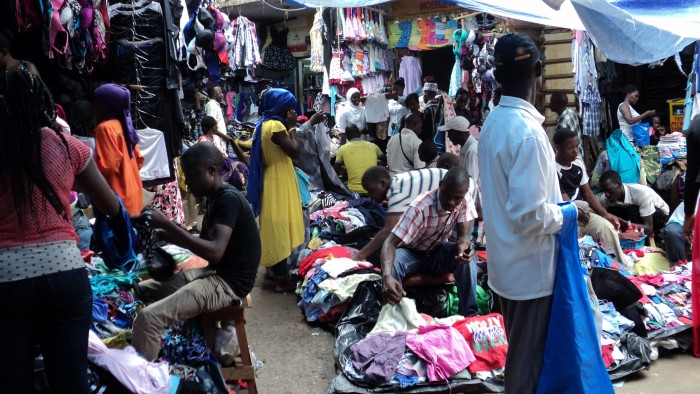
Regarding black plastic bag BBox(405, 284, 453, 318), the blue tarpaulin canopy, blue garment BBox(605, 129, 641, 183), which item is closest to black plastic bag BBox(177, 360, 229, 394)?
black plastic bag BBox(405, 284, 453, 318)

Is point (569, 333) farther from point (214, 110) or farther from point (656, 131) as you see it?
point (656, 131)

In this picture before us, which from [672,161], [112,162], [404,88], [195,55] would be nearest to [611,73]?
[672,161]

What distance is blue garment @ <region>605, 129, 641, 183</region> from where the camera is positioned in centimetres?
877

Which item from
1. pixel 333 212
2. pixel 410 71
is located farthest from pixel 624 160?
pixel 410 71

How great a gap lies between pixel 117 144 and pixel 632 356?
4033 millimetres

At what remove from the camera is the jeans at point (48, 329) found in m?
2.40

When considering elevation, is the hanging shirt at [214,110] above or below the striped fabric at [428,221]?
above

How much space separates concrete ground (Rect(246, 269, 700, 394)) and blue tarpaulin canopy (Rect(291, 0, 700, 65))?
243 centimetres

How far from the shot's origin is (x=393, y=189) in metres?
5.50

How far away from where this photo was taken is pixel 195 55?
6641mm

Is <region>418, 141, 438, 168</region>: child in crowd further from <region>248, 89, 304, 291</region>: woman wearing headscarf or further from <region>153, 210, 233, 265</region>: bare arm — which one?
<region>153, 210, 233, 265</region>: bare arm

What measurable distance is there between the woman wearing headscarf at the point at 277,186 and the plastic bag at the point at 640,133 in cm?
588

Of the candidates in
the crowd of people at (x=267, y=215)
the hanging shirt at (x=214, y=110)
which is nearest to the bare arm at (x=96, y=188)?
the crowd of people at (x=267, y=215)

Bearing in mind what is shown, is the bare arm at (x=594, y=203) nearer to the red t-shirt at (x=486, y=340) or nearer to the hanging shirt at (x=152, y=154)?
the red t-shirt at (x=486, y=340)
